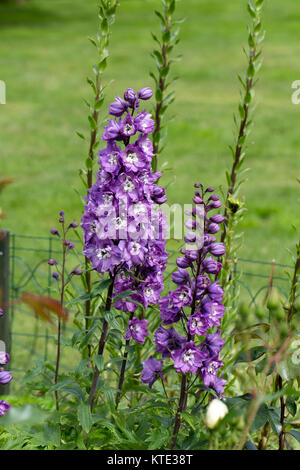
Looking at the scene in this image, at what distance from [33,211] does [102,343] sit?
16.6 feet

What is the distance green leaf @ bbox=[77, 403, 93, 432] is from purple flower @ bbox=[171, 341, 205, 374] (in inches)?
13.4

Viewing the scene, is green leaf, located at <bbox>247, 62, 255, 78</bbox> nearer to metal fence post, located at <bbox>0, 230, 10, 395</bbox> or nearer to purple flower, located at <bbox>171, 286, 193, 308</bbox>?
purple flower, located at <bbox>171, 286, 193, 308</bbox>

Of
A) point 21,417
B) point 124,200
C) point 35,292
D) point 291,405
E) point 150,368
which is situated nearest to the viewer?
point 21,417

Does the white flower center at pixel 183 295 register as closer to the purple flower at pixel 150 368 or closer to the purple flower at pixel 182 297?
the purple flower at pixel 182 297

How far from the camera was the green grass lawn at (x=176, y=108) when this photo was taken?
296 inches

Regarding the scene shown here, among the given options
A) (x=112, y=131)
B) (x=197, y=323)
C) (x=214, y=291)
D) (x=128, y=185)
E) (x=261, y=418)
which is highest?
(x=112, y=131)

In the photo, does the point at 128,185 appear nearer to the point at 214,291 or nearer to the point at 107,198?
the point at 107,198

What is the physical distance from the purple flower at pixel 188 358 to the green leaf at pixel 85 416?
34 centimetres

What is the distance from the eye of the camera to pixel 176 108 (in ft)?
37.9

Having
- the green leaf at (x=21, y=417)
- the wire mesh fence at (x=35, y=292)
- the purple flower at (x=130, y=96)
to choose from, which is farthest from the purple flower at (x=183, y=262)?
the wire mesh fence at (x=35, y=292)

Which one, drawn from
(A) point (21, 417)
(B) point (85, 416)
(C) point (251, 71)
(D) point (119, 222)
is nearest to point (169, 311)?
(D) point (119, 222)

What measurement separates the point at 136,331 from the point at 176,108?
9.37 meters

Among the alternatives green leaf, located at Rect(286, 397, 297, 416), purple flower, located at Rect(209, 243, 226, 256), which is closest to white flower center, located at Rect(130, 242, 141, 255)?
purple flower, located at Rect(209, 243, 226, 256)

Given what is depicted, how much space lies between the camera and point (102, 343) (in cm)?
241
